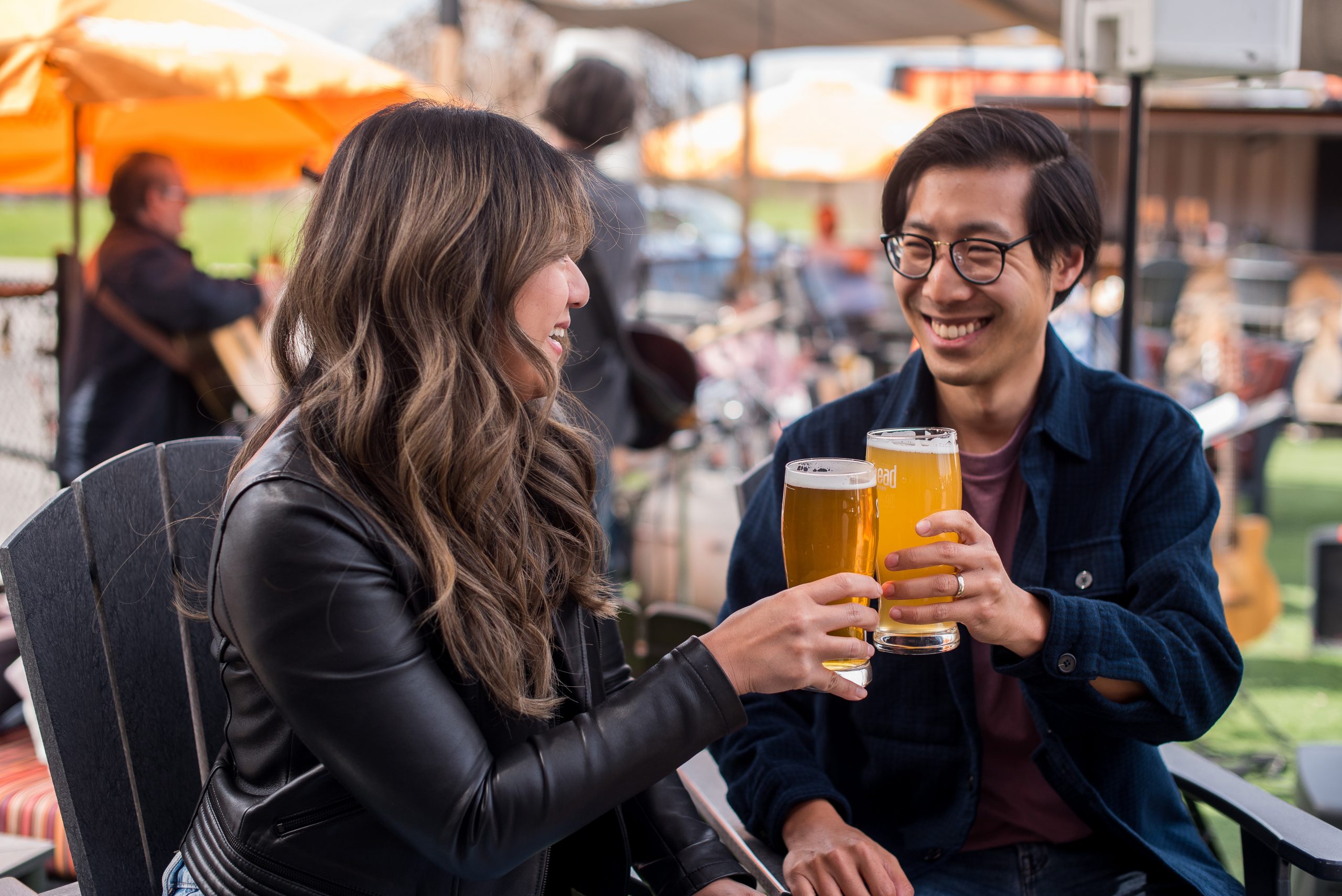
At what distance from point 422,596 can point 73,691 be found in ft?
2.04

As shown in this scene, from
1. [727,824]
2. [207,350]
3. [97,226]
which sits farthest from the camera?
→ [97,226]

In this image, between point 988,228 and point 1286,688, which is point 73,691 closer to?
point 988,228

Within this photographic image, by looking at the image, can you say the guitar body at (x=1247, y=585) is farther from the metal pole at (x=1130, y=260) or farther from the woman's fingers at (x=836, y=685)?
the woman's fingers at (x=836, y=685)

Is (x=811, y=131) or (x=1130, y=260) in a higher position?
(x=811, y=131)

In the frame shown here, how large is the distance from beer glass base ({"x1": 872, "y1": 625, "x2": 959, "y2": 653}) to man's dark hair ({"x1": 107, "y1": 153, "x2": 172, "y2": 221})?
385 centimetres

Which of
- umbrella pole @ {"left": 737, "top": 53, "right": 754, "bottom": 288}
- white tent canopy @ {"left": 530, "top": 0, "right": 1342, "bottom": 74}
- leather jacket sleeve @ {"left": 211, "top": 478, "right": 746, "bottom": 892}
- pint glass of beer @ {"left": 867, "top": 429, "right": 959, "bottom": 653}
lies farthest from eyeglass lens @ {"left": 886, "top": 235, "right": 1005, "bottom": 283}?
umbrella pole @ {"left": 737, "top": 53, "right": 754, "bottom": 288}

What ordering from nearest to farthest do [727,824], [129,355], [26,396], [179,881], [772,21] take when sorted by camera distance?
[179,881], [727,824], [129,355], [26,396], [772,21]

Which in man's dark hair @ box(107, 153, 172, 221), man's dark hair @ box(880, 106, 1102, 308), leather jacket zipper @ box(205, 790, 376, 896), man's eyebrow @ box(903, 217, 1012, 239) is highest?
man's dark hair @ box(107, 153, 172, 221)

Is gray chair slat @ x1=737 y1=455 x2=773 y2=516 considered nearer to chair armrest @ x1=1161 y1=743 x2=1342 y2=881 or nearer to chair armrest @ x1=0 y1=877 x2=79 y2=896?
chair armrest @ x1=1161 y1=743 x2=1342 y2=881

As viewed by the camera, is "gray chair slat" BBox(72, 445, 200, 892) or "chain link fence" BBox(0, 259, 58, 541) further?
"chain link fence" BBox(0, 259, 58, 541)

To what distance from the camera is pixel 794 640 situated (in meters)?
1.26

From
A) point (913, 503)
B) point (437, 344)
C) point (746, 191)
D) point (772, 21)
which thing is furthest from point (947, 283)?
point (746, 191)

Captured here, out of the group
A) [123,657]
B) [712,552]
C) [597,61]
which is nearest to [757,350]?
[712,552]

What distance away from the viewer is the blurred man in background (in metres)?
3.71
